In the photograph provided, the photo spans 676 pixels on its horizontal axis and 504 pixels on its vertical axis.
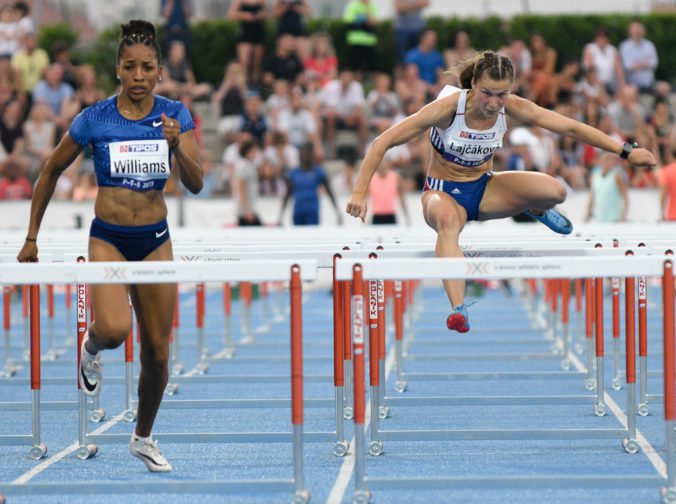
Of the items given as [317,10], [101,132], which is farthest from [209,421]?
[317,10]

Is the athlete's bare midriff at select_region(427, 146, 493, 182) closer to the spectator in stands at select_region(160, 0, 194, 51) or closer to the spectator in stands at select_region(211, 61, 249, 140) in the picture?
the spectator in stands at select_region(211, 61, 249, 140)

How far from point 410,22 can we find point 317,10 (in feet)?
9.78

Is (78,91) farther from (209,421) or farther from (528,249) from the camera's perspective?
(528,249)

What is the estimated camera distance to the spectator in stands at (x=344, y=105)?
20.9 m

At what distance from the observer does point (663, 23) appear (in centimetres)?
2503

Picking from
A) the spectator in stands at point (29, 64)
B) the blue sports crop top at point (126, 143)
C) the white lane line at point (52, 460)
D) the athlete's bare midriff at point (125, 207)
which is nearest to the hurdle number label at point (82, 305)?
the white lane line at point (52, 460)

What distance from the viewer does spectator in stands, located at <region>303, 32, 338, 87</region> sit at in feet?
71.0

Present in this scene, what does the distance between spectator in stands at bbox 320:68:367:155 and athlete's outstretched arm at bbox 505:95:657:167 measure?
1358 centimetres

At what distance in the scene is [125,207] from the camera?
6359 mm

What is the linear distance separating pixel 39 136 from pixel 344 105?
4.77 meters

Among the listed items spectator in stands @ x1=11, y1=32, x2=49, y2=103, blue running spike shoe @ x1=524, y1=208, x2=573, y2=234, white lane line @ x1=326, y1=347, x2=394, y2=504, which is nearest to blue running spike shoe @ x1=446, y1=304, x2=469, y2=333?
white lane line @ x1=326, y1=347, x2=394, y2=504

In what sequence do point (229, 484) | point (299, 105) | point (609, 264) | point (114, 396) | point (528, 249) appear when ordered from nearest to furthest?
point (609, 264) → point (229, 484) → point (528, 249) → point (114, 396) → point (299, 105)

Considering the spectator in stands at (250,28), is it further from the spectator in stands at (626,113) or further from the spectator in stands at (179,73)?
the spectator in stands at (626,113)

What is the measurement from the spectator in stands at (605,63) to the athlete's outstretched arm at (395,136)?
1524 centimetres
